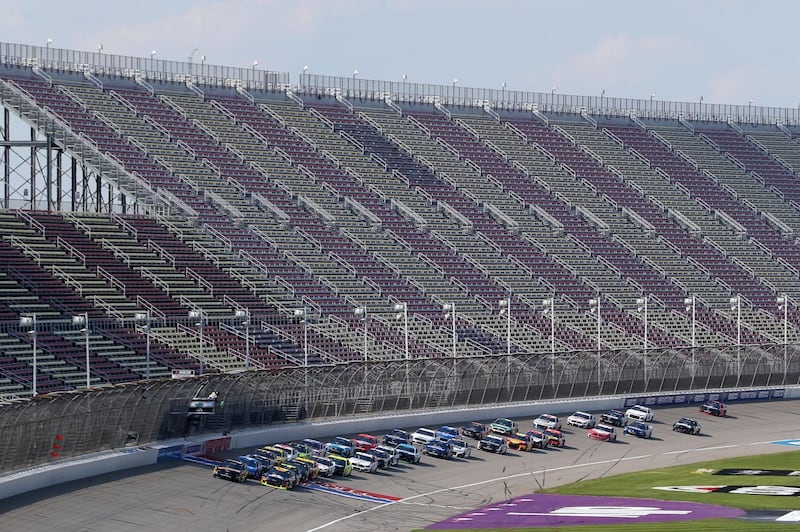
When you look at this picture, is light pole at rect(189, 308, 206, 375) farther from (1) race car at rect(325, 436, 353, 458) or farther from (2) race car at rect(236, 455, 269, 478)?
(2) race car at rect(236, 455, 269, 478)

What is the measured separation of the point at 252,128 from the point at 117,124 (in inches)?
548

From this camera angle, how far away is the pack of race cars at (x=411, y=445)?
66125 millimetres

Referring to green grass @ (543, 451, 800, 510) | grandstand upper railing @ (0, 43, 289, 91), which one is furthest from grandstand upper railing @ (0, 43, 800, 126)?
green grass @ (543, 451, 800, 510)

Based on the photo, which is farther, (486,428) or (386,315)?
(386,315)

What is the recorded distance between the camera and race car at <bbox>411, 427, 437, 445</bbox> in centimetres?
7756

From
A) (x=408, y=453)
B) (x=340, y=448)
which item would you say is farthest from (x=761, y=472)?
(x=340, y=448)

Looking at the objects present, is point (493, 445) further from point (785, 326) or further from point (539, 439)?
point (785, 326)

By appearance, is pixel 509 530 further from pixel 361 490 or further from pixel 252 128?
pixel 252 128

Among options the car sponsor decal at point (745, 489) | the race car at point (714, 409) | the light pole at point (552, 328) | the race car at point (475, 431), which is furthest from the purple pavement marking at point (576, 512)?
the race car at point (714, 409)

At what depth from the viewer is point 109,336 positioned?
83.4 meters

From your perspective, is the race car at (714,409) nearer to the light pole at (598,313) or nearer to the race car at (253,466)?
the light pole at (598,313)

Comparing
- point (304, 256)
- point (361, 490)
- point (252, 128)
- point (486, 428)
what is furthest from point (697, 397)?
point (252, 128)

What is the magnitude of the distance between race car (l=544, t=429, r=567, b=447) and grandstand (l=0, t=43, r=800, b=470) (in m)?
6.43

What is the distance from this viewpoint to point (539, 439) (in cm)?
8075
